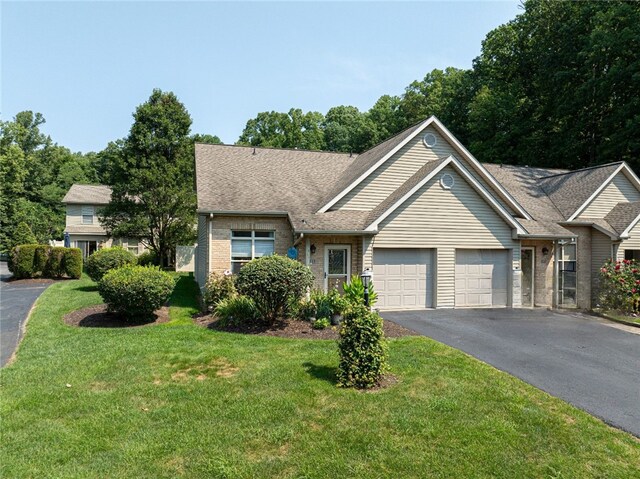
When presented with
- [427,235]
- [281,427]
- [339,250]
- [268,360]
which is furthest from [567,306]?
[281,427]

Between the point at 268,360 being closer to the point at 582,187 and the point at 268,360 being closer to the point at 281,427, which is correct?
the point at 281,427

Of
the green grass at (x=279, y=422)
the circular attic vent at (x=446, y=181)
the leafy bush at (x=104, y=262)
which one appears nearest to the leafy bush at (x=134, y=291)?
the green grass at (x=279, y=422)

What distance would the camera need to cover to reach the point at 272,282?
1052 cm

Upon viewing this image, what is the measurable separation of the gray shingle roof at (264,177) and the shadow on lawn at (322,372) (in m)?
7.45

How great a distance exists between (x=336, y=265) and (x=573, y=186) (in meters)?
12.8

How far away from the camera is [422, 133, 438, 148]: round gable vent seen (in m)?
15.8

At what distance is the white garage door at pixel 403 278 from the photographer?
1401 cm

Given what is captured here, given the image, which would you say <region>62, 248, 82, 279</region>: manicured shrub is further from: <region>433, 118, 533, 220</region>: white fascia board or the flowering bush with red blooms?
the flowering bush with red blooms

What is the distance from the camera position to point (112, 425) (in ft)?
17.9

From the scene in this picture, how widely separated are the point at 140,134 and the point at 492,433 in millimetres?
26271

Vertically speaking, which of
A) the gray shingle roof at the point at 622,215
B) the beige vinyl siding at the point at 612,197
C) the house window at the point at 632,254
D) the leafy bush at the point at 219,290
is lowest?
the leafy bush at the point at 219,290

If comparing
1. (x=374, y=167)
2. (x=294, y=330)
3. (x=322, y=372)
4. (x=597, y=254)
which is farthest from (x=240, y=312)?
(x=597, y=254)

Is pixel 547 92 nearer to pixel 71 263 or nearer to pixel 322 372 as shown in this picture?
pixel 322 372

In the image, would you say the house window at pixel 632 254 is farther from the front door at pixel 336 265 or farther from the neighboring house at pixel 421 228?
the front door at pixel 336 265
